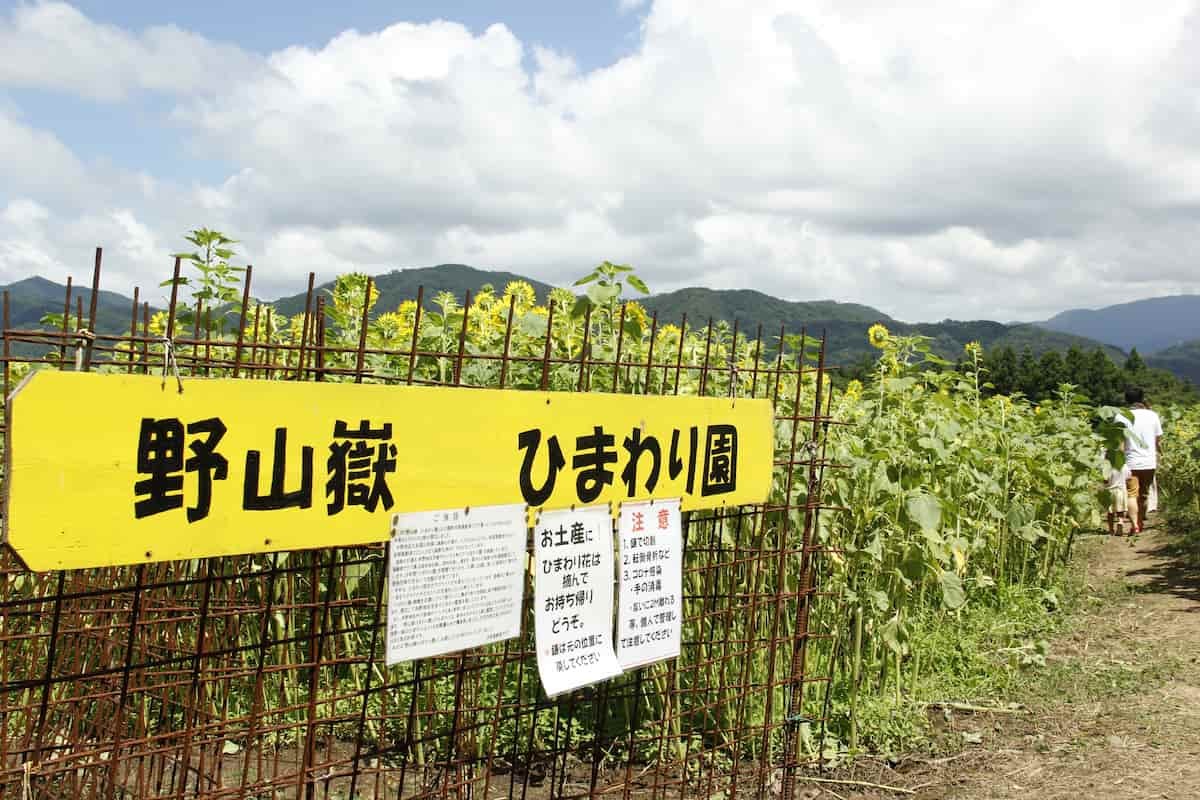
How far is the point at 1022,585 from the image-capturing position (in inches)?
280

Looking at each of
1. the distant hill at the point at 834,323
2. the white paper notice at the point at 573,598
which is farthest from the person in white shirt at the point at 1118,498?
the distant hill at the point at 834,323

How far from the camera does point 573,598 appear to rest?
2.88 meters

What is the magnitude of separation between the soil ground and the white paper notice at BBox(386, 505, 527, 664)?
2118mm

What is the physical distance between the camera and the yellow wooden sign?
1918 millimetres

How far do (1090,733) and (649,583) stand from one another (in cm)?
293

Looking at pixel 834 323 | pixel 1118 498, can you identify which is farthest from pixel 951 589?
pixel 834 323

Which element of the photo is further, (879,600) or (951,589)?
(951,589)

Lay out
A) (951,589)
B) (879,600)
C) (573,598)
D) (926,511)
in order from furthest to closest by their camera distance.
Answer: (951,589), (879,600), (926,511), (573,598)

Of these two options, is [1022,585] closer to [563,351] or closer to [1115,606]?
[1115,606]

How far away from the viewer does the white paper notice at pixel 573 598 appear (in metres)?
2.80

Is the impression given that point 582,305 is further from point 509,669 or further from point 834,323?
point 834,323

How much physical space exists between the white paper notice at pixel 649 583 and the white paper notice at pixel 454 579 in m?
0.42

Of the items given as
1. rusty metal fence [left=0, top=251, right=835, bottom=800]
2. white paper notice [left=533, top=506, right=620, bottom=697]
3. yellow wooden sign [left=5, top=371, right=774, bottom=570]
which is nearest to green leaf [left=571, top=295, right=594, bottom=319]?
rusty metal fence [left=0, top=251, right=835, bottom=800]

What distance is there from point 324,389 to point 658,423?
113cm
